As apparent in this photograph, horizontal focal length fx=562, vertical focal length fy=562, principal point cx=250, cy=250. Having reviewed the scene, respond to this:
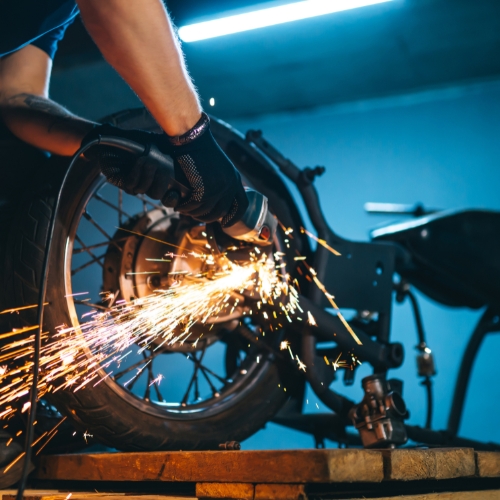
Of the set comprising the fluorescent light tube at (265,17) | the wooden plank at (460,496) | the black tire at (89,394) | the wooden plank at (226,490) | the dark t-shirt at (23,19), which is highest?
the fluorescent light tube at (265,17)

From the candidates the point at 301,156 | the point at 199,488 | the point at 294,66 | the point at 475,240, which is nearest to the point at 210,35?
the point at 294,66

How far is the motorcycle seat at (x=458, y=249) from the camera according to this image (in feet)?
6.19

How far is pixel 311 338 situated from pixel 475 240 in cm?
82

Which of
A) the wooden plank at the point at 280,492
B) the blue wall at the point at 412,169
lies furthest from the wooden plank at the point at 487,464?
the blue wall at the point at 412,169

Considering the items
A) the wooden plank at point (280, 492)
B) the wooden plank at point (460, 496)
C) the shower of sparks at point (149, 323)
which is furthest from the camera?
the shower of sparks at point (149, 323)

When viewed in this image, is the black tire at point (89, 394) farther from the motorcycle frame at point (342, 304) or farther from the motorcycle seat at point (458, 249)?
the motorcycle seat at point (458, 249)

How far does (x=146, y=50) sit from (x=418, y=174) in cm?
229

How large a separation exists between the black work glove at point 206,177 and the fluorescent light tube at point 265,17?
81.0 inches

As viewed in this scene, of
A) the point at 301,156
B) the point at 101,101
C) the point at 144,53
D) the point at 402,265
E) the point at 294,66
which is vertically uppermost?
the point at 294,66

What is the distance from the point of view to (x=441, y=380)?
8.81ft

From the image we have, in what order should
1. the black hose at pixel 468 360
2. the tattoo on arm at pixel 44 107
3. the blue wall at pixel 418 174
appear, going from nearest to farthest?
the tattoo on arm at pixel 44 107, the black hose at pixel 468 360, the blue wall at pixel 418 174

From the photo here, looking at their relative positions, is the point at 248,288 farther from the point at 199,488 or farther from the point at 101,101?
the point at 101,101

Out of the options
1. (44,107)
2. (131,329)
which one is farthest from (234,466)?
(44,107)

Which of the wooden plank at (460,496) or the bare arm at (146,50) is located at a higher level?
the bare arm at (146,50)
